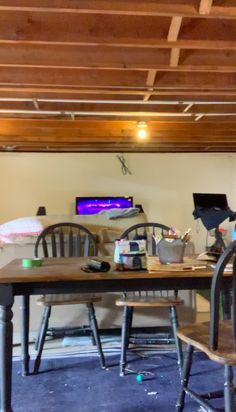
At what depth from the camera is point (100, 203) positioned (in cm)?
779

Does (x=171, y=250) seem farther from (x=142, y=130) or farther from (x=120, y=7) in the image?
(x=142, y=130)

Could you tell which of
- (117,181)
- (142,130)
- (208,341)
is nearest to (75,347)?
(208,341)

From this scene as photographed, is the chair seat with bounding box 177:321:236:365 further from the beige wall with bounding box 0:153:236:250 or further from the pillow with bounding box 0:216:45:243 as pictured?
→ the beige wall with bounding box 0:153:236:250

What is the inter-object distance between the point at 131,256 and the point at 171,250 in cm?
25

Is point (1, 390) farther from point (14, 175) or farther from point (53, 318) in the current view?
point (14, 175)

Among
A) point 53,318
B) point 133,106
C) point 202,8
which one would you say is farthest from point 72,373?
point 133,106

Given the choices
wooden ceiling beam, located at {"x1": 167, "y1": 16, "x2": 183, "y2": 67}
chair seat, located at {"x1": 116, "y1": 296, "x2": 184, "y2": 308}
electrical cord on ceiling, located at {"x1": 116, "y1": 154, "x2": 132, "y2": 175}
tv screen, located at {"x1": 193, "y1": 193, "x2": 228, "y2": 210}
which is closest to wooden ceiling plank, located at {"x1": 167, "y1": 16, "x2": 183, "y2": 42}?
wooden ceiling beam, located at {"x1": 167, "y1": 16, "x2": 183, "y2": 67}

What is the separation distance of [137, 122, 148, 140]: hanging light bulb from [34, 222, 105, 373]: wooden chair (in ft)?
8.58

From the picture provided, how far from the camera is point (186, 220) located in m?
8.23

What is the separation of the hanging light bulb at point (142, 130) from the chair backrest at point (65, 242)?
267 centimetres

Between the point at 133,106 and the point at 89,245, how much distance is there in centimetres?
212

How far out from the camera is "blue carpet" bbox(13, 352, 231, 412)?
214 cm

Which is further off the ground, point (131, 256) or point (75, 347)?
point (131, 256)

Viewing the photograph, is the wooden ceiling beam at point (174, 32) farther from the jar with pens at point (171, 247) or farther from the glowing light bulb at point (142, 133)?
the glowing light bulb at point (142, 133)
